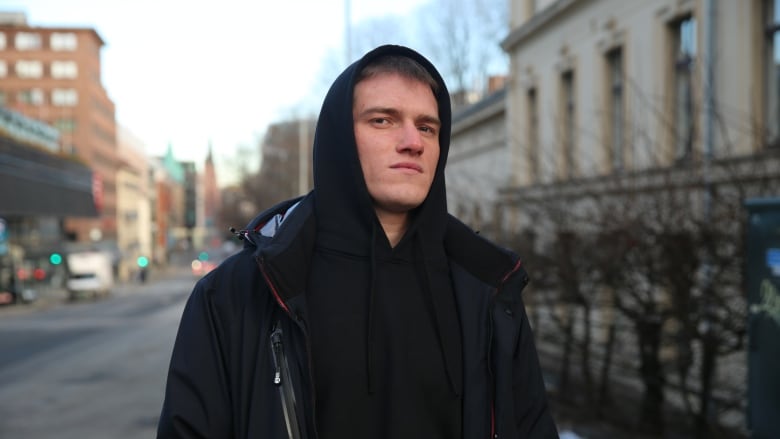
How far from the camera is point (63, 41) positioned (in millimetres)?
91688

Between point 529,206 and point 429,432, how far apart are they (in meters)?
8.04

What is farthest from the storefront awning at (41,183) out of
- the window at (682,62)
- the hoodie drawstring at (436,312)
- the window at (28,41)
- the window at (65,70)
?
the hoodie drawstring at (436,312)

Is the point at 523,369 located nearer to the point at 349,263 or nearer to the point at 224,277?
the point at 349,263

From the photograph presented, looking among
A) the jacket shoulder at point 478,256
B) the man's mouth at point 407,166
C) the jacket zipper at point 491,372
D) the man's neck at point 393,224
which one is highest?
the man's mouth at point 407,166

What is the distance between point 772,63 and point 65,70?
91459mm

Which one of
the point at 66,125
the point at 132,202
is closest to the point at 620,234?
the point at 66,125

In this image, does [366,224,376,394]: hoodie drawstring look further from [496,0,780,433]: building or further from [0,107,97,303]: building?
[0,107,97,303]: building

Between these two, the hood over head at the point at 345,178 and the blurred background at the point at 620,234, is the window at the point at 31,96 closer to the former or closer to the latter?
the blurred background at the point at 620,234

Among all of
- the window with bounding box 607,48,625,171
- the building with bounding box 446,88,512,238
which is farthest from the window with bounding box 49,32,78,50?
the window with bounding box 607,48,625,171

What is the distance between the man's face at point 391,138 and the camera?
2.38 m

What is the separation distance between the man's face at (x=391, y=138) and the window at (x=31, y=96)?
96.5m

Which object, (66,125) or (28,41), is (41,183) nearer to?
(66,125)

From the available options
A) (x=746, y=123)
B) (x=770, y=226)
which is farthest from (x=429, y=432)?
(x=746, y=123)

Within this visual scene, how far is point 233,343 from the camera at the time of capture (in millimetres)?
2225
